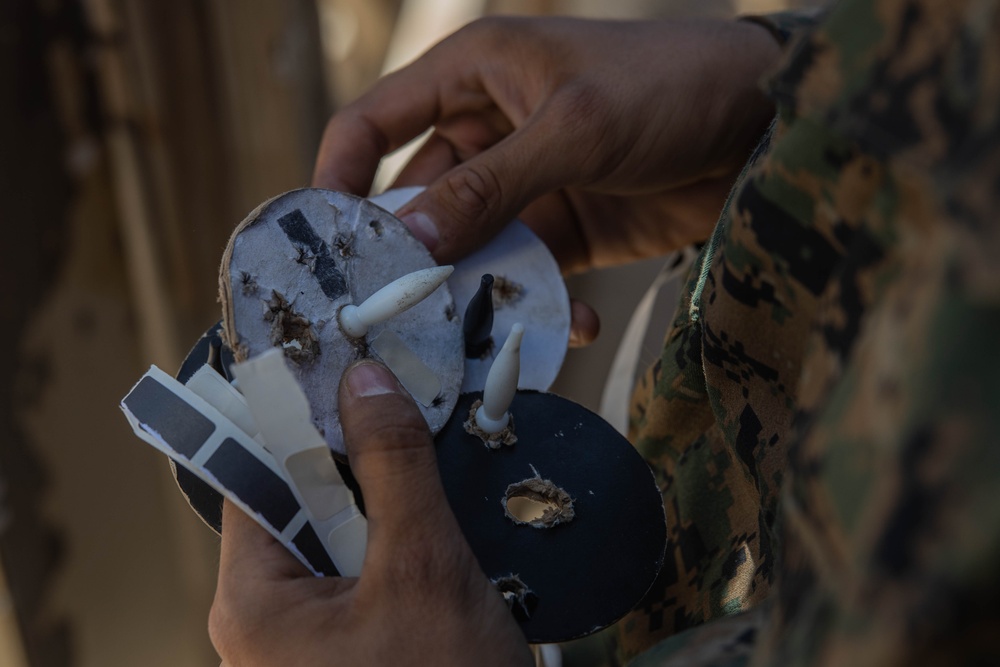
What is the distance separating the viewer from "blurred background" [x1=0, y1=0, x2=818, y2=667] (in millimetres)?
1283

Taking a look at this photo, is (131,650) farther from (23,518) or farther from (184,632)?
(23,518)

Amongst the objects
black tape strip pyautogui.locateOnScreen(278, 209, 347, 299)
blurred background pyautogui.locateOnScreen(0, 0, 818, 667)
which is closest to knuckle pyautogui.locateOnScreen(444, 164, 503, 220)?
black tape strip pyautogui.locateOnScreen(278, 209, 347, 299)

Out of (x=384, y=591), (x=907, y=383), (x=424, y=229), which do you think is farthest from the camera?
(x=424, y=229)

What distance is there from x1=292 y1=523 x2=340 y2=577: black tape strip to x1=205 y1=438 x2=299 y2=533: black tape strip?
0.02m

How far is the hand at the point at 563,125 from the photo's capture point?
2.27ft

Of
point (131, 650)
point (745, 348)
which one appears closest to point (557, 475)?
point (745, 348)

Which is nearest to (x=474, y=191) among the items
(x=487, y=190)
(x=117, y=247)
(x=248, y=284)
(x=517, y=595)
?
(x=487, y=190)

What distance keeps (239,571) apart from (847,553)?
1.09 feet

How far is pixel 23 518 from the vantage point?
1.33 metres

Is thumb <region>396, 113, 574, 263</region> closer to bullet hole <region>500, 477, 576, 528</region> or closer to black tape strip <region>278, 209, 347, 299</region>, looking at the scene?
black tape strip <region>278, 209, 347, 299</region>

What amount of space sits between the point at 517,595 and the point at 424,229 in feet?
0.97

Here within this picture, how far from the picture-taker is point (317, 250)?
0.54 meters

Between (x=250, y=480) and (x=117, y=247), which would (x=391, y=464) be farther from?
(x=117, y=247)

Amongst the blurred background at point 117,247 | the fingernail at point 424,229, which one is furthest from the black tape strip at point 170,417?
the blurred background at point 117,247
